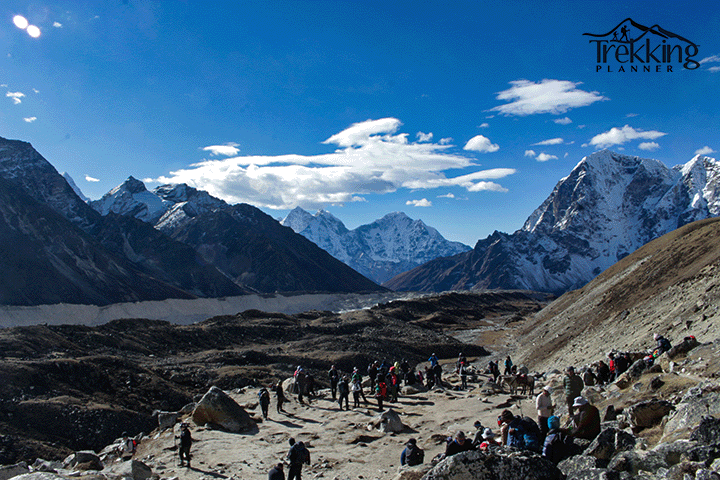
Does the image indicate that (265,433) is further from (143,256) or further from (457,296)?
(143,256)

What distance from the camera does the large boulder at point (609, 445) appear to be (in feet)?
31.4

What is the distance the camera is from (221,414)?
21.1m

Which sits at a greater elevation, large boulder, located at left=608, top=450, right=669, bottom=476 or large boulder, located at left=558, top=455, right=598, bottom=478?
large boulder, located at left=608, top=450, right=669, bottom=476

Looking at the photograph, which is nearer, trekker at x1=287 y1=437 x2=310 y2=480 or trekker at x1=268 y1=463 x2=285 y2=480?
trekker at x1=268 y1=463 x2=285 y2=480

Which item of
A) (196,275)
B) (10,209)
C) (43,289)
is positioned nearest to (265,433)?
(43,289)

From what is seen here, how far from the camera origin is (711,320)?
24141 millimetres

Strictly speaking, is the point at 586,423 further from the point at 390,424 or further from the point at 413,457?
the point at 390,424

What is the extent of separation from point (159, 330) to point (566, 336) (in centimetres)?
4672

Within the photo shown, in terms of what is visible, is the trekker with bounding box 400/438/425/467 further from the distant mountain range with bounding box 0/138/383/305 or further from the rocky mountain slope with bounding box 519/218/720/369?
the distant mountain range with bounding box 0/138/383/305

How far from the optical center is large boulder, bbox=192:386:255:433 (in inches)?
826

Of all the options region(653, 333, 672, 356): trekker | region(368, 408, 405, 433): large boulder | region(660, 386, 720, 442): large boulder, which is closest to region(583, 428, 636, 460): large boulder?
region(660, 386, 720, 442): large boulder

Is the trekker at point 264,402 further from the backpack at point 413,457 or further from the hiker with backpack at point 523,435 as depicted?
the hiker with backpack at point 523,435

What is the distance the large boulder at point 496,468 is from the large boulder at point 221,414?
14533mm

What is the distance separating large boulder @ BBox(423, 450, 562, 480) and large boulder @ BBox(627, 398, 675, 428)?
10.9 ft
